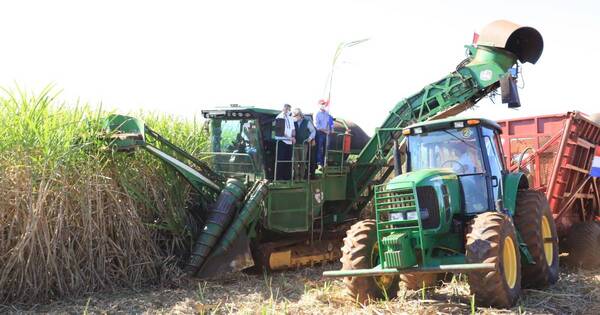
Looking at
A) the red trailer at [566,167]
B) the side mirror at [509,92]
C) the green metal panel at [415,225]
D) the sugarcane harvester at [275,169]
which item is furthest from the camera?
the side mirror at [509,92]

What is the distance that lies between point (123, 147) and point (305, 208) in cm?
291

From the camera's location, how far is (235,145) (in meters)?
8.68

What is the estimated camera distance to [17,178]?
6172mm

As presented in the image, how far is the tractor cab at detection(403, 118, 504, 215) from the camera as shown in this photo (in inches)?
230

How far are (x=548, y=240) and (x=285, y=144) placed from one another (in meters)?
3.78

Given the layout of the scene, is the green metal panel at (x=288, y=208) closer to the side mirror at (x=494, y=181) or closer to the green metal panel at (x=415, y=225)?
the green metal panel at (x=415, y=225)

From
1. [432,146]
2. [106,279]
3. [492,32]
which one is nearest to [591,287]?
[432,146]

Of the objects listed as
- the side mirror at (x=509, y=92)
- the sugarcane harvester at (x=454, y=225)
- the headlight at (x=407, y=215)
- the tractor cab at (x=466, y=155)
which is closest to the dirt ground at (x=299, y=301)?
the sugarcane harvester at (x=454, y=225)

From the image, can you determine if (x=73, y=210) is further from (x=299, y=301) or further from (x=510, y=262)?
(x=510, y=262)

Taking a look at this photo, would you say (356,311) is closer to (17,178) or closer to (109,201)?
(109,201)

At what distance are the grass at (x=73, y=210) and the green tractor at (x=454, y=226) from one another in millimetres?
2801

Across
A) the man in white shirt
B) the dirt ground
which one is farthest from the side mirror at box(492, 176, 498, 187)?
the man in white shirt

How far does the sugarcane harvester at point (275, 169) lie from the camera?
24.7 feet

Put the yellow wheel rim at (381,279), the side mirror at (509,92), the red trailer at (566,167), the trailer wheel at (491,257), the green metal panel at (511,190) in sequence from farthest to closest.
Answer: the side mirror at (509,92) → the red trailer at (566,167) → the green metal panel at (511,190) → the yellow wheel rim at (381,279) → the trailer wheel at (491,257)
